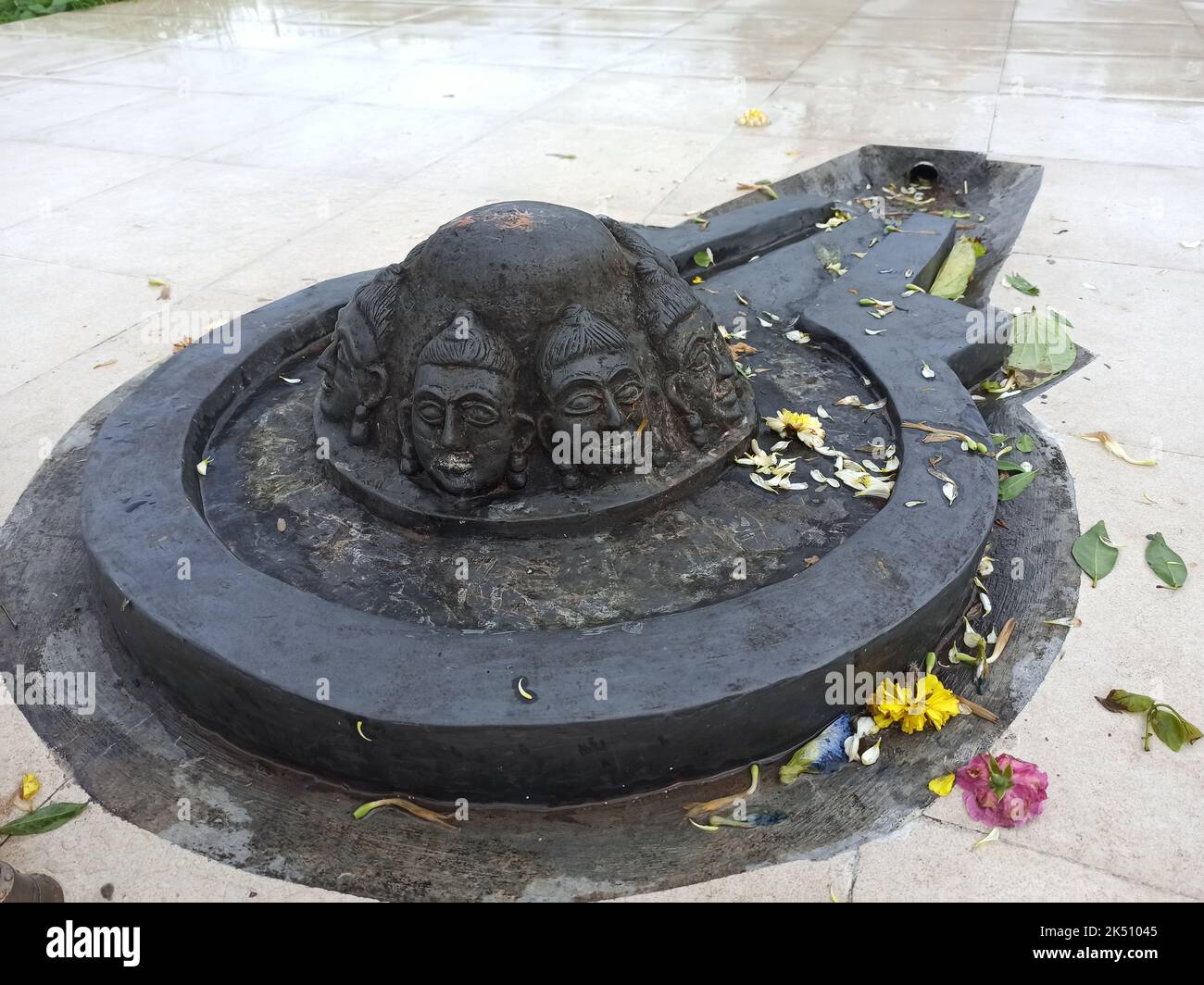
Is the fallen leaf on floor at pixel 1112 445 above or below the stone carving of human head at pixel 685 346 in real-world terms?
below

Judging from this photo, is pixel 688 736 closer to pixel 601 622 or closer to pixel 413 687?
pixel 601 622

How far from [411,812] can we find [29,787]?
100 centimetres

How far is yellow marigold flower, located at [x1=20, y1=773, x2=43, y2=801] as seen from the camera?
7.85 feet

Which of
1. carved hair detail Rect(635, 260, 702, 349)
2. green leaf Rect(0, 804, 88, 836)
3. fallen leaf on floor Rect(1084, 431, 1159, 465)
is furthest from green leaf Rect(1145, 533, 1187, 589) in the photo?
green leaf Rect(0, 804, 88, 836)

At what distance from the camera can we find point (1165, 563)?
2898 millimetres

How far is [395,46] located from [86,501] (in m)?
8.25

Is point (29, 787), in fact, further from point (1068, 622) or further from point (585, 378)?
point (1068, 622)

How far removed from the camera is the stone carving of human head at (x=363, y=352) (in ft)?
9.53

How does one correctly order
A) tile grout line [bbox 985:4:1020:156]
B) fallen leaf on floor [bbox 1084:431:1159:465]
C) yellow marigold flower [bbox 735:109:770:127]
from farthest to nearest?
yellow marigold flower [bbox 735:109:770:127] → tile grout line [bbox 985:4:1020:156] → fallen leaf on floor [bbox 1084:431:1159:465]

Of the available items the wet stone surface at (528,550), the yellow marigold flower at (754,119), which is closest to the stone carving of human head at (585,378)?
the wet stone surface at (528,550)

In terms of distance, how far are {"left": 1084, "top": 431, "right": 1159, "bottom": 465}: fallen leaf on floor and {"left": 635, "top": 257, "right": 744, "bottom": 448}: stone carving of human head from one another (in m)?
1.49

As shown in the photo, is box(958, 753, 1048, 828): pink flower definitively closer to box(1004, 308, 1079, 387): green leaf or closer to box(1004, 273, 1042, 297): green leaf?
box(1004, 308, 1079, 387): green leaf

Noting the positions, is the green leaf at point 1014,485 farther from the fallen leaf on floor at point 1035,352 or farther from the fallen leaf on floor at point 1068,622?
the fallen leaf on floor at point 1035,352

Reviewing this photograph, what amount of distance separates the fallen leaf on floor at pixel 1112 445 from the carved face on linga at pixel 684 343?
1504 millimetres
